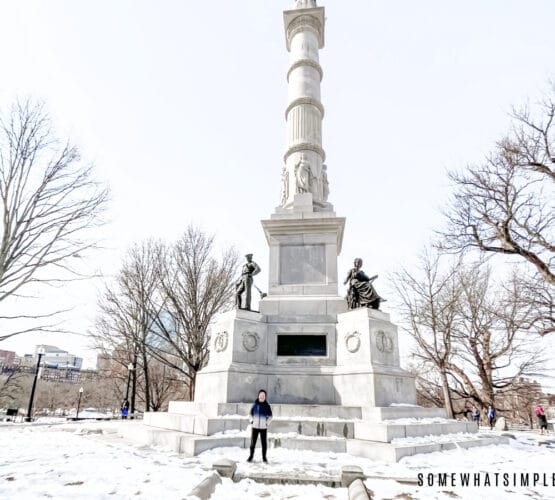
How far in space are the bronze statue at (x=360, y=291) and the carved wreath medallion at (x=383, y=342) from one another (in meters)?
0.98

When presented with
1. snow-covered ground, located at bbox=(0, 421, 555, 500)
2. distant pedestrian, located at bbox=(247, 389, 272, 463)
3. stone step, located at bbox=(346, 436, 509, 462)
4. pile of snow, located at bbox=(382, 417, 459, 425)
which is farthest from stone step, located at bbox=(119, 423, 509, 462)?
distant pedestrian, located at bbox=(247, 389, 272, 463)

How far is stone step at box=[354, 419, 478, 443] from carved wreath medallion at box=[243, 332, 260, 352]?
3.65m

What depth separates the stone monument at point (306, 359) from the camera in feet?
24.9

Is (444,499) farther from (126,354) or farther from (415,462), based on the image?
(126,354)

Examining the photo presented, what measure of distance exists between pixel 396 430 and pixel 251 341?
Answer: 4553 mm

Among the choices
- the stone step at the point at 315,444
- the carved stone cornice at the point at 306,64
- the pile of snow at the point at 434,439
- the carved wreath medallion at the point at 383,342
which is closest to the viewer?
the stone step at the point at 315,444

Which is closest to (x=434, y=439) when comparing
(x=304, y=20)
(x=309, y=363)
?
(x=309, y=363)

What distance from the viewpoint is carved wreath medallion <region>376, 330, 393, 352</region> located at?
9.68m

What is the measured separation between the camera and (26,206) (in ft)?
38.9

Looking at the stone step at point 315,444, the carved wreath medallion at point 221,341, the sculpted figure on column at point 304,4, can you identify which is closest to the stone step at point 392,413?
the stone step at point 315,444

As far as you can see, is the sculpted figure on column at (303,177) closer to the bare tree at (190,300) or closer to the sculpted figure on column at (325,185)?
the sculpted figure on column at (325,185)

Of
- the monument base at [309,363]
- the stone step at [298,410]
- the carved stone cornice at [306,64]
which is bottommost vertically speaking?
the stone step at [298,410]

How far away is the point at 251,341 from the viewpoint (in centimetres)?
1026

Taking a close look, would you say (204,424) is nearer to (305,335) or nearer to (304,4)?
(305,335)
